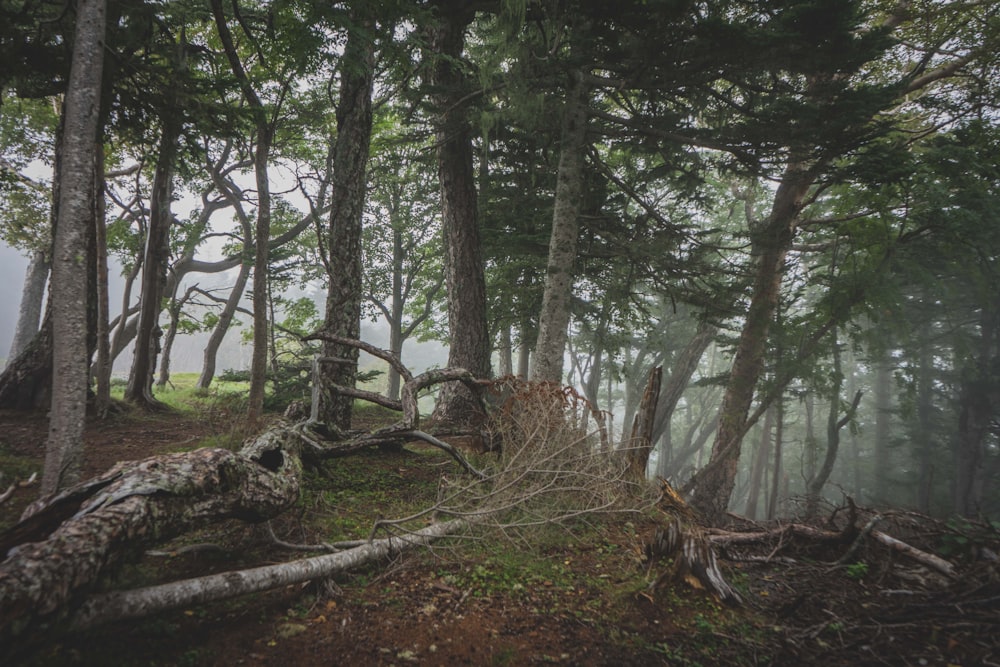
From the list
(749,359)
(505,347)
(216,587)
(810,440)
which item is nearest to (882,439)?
(810,440)

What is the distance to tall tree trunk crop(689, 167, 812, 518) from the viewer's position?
9961mm

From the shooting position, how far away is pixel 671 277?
9.35 metres

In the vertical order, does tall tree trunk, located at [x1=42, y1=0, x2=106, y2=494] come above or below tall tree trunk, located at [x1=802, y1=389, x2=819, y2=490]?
above

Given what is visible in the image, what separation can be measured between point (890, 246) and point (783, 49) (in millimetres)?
5386

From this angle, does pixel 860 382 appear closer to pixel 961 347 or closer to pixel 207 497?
pixel 961 347

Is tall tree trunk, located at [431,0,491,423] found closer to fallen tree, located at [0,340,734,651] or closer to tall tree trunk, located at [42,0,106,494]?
fallen tree, located at [0,340,734,651]

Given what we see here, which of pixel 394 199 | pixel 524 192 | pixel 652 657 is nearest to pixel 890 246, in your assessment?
pixel 524 192

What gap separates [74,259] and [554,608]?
4.62 metres

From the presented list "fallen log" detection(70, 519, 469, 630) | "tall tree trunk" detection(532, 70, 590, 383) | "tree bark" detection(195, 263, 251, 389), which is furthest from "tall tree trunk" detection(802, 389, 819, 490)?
"tree bark" detection(195, 263, 251, 389)

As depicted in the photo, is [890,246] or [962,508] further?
[962,508]

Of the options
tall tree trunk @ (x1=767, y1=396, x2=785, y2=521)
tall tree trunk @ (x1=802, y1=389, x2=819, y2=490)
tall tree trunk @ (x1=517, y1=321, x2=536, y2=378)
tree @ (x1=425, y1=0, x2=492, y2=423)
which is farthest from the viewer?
tall tree trunk @ (x1=802, y1=389, x2=819, y2=490)

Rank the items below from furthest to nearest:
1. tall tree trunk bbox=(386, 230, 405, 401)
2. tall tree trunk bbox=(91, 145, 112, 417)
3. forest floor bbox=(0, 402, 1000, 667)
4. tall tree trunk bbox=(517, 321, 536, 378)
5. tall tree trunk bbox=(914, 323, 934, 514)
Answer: tall tree trunk bbox=(914, 323, 934, 514) → tall tree trunk bbox=(386, 230, 405, 401) → tall tree trunk bbox=(517, 321, 536, 378) → tall tree trunk bbox=(91, 145, 112, 417) → forest floor bbox=(0, 402, 1000, 667)

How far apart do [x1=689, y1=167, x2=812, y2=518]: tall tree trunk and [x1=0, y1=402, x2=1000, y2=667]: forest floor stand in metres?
6.44

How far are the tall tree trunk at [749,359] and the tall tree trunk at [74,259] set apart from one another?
35.3ft
